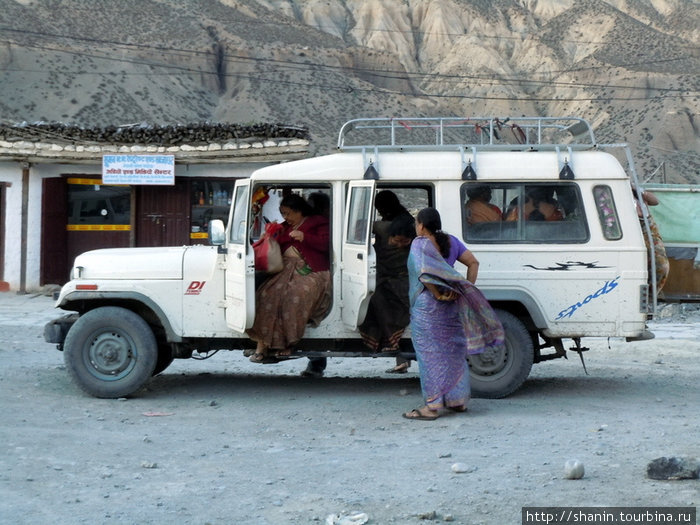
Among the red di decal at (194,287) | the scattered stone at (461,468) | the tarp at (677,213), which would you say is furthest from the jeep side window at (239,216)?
the tarp at (677,213)

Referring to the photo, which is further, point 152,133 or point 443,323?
point 152,133

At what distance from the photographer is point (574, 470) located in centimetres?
557

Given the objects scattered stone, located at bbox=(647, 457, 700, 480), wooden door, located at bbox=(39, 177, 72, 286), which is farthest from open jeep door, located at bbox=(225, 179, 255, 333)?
wooden door, located at bbox=(39, 177, 72, 286)

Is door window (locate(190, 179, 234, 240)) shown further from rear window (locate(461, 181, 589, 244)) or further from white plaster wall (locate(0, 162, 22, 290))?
rear window (locate(461, 181, 589, 244))

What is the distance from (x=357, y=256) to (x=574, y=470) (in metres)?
3.06

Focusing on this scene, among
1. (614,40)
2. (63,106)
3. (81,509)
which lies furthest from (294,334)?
(614,40)

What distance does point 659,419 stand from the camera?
7637 millimetres

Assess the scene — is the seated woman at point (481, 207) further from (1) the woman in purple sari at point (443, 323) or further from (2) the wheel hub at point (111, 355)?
(2) the wheel hub at point (111, 355)

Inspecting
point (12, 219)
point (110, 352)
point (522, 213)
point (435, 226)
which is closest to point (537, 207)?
point (522, 213)

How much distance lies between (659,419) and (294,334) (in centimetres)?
301

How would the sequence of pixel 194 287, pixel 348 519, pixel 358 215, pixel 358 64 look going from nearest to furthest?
pixel 348 519 → pixel 358 215 → pixel 194 287 → pixel 358 64

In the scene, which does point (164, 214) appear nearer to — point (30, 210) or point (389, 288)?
point (30, 210)

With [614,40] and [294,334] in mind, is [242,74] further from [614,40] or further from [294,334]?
[294,334]

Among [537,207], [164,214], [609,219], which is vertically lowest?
[609,219]
